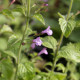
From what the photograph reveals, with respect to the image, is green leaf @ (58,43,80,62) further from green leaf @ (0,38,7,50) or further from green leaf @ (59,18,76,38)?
green leaf @ (0,38,7,50)

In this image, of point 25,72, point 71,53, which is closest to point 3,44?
point 25,72

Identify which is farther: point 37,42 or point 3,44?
point 3,44

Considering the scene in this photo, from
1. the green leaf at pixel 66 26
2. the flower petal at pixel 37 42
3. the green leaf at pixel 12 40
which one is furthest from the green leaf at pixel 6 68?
the green leaf at pixel 66 26

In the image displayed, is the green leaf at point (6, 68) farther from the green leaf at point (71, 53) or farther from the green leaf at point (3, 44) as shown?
the green leaf at point (3, 44)

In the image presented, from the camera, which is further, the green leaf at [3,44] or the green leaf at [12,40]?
the green leaf at [3,44]

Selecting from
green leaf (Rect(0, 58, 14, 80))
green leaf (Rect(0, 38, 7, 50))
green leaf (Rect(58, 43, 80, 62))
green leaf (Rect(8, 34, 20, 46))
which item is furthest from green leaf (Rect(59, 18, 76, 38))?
green leaf (Rect(0, 38, 7, 50))

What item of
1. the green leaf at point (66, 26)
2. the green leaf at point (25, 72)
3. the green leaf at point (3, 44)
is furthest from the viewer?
the green leaf at point (3, 44)

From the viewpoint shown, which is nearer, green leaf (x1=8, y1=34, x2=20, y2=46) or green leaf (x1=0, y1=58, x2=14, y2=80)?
green leaf (x1=8, y1=34, x2=20, y2=46)

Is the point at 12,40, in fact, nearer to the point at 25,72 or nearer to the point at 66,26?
the point at 25,72

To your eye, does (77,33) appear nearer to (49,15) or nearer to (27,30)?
(49,15)

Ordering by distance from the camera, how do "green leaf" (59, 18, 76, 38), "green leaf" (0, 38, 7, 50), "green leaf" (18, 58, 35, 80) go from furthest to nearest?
"green leaf" (0, 38, 7, 50) < "green leaf" (18, 58, 35, 80) < "green leaf" (59, 18, 76, 38)

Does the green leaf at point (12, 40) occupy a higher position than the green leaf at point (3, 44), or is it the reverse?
the green leaf at point (12, 40)
